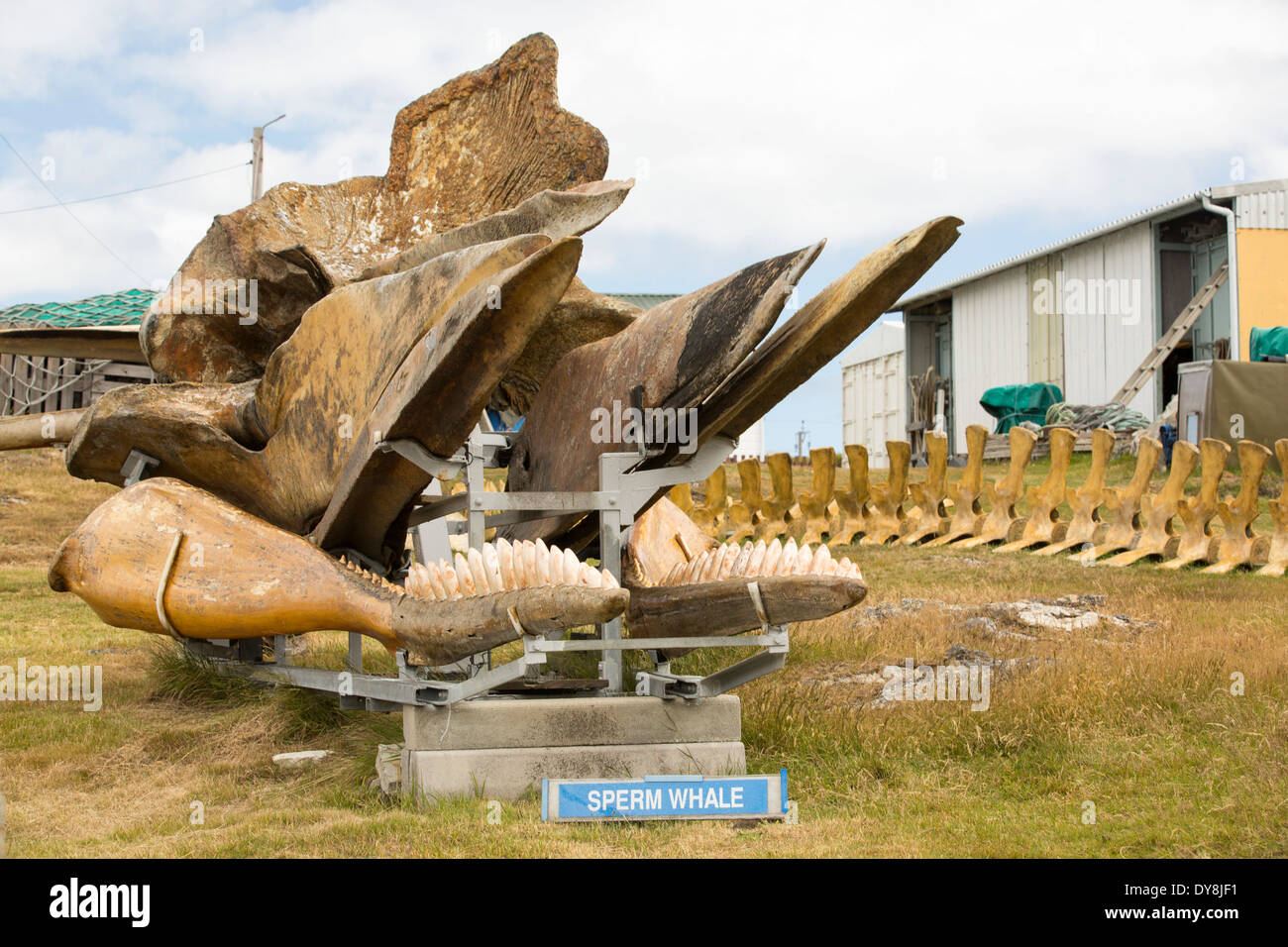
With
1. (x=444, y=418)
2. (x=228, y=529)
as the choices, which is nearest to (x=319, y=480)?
(x=228, y=529)

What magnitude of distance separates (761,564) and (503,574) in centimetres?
84

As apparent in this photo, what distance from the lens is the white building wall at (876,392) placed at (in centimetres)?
3012

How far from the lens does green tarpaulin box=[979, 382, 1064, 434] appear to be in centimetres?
2222

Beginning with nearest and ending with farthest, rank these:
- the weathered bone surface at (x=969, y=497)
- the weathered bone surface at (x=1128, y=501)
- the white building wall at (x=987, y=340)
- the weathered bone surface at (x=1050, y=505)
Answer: the weathered bone surface at (x=1128, y=501) → the weathered bone surface at (x=1050, y=505) → the weathered bone surface at (x=969, y=497) → the white building wall at (x=987, y=340)

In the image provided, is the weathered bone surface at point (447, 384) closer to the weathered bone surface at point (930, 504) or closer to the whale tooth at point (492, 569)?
the whale tooth at point (492, 569)

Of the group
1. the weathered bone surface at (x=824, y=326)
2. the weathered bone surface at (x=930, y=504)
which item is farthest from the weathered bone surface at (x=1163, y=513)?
the weathered bone surface at (x=824, y=326)

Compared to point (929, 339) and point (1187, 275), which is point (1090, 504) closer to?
point (1187, 275)

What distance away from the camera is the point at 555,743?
14.2ft

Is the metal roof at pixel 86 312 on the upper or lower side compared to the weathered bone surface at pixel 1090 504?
upper

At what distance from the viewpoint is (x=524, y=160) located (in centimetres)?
514

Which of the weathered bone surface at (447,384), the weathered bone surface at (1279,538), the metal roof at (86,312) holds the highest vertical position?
the metal roof at (86,312)

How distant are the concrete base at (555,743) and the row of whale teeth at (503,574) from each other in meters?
0.67

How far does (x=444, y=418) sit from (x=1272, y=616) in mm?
6309

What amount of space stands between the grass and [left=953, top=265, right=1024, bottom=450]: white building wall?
17673 millimetres
